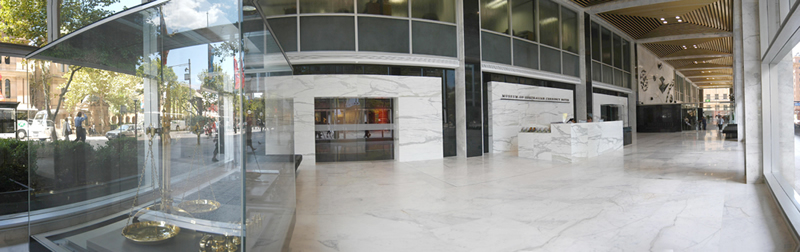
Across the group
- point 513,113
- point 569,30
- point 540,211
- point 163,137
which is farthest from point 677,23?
point 163,137

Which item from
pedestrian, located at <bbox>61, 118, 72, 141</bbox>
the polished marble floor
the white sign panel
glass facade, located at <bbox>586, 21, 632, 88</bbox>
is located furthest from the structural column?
glass facade, located at <bbox>586, 21, 632, 88</bbox>

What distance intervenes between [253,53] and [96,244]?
213 cm

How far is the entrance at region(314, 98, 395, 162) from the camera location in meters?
10.8

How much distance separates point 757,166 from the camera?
21.4 ft

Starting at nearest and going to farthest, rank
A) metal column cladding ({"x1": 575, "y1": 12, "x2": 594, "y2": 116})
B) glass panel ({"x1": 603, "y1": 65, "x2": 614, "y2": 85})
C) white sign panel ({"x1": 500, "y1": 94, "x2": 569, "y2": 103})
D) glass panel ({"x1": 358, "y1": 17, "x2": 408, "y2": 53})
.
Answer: glass panel ({"x1": 358, "y1": 17, "x2": 408, "y2": 53})
white sign panel ({"x1": 500, "y1": 94, "x2": 569, "y2": 103})
metal column cladding ({"x1": 575, "y1": 12, "x2": 594, "y2": 116})
glass panel ({"x1": 603, "y1": 65, "x2": 614, "y2": 85})

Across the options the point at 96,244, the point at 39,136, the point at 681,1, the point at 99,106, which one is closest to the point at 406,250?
the point at 96,244

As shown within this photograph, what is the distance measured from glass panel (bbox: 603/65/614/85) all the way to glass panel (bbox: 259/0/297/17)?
51.9 feet

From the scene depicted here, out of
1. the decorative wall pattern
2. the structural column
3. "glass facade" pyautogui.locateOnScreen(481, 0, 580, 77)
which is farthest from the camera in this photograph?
the decorative wall pattern

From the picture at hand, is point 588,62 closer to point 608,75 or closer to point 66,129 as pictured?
point 608,75

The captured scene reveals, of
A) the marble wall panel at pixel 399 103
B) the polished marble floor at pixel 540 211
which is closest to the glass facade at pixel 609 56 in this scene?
the marble wall panel at pixel 399 103

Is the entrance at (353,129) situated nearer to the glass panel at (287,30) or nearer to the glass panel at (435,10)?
the glass panel at (287,30)

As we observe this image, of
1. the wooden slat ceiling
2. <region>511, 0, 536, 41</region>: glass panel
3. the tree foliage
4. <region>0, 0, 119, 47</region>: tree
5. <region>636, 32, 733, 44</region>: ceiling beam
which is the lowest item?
the tree foliage

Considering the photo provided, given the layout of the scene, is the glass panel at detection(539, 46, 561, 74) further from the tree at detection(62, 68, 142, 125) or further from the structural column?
the tree at detection(62, 68, 142, 125)

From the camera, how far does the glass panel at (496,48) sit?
12562 mm
